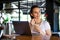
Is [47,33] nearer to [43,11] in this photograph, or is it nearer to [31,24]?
[31,24]

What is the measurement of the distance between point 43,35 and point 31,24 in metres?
0.24

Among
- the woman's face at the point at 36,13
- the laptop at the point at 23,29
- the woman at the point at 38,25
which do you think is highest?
the woman's face at the point at 36,13

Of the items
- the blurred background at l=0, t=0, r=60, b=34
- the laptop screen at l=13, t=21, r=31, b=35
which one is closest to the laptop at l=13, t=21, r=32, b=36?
the laptop screen at l=13, t=21, r=31, b=35

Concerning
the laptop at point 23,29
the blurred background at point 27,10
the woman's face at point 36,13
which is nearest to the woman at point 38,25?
the woman's face at point 36,13

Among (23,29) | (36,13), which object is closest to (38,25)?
(36,13)

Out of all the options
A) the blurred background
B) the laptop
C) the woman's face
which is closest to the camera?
the woman's face

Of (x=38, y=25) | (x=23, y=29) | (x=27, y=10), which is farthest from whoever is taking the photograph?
(x=27, y=10)

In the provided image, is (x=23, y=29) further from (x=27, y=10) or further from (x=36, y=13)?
(x=27, y=10)

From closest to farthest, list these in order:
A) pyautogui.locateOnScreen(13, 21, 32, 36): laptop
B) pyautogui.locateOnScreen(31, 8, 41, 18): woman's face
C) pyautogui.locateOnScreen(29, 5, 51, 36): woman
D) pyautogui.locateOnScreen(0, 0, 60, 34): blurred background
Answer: pyautogui.locateOnScreen(29, 5, 51, 36): woman
pyautogui.locateOnScreen(31, 8, 41, 18): woman's face
pyautogui.locateOnScreen(13, 21, 32, 36): laptop
pyautogui.locateOnScreen(0, 0, 60, 34): blurred background

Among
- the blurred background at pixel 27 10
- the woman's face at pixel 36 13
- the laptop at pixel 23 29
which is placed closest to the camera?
the woman's face at pixel 36 13

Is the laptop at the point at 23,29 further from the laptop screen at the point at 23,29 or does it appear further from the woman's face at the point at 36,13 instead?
the woman's face at the point at 36,13

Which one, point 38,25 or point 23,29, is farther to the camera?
point 23,29

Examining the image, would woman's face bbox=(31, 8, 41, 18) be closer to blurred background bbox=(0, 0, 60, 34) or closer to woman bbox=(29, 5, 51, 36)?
woman bbox=(29, 5, 51, 36)

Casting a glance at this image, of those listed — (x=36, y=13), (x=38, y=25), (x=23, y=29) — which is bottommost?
(x=23, y=29)
